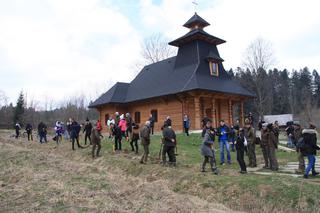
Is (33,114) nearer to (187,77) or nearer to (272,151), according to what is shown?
(187,77)

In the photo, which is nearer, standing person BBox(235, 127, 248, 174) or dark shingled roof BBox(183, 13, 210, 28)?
standing person BBox(235, 127, 248, 174)

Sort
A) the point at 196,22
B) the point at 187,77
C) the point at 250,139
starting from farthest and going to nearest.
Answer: the point at 196,22 → the point at 187,77 → the point at 250,139

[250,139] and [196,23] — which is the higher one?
[196,23]

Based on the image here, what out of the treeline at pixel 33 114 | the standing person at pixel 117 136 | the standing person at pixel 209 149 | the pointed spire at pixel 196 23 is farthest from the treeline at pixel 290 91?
the standing person at pixel 209 149

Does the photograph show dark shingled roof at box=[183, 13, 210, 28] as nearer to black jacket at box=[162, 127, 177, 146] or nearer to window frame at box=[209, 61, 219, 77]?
window frame at box=[209, 61, 219, 77]

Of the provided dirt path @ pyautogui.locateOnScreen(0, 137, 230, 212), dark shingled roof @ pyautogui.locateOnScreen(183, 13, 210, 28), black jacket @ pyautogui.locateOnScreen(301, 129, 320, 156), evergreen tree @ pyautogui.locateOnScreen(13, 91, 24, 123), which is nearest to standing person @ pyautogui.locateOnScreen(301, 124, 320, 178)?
black jacket @ pyautogui.locateOnScreen(301, 129, 320, 156)

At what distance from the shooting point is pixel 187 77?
954 inches

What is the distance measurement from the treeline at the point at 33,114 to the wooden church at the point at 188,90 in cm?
2133

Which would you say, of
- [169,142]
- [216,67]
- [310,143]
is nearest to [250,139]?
[310,143]

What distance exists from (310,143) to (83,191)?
7.25 meters

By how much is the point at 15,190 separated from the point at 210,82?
17.9m

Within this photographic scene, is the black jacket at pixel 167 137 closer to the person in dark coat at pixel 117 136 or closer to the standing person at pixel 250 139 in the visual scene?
the standing person at pixel 250 139

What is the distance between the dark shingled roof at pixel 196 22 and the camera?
27.4 m

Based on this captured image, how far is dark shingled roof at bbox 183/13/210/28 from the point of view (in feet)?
90.0
